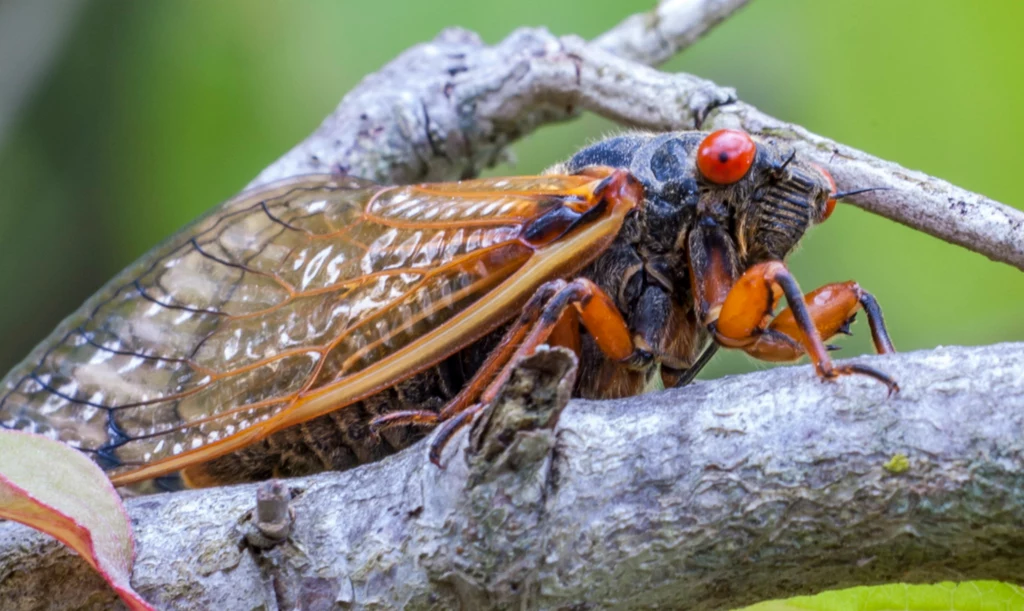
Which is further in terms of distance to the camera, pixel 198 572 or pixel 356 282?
pixel 356 282

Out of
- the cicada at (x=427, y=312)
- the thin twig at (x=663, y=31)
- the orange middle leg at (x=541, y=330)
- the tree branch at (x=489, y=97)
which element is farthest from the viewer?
the thin twig at (x=663, y=31)

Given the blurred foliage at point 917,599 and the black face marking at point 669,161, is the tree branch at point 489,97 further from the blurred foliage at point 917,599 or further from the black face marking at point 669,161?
the blurred foliage at point 917,599

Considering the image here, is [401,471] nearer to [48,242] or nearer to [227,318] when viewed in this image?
[227,318]

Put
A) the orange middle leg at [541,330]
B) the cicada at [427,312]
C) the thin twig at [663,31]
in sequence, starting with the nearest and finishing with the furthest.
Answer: the orange middle leg at [541,330]
the cicada at [427,312]
the thin twig at [663,31]

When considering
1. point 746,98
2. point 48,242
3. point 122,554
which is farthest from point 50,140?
point 122,554

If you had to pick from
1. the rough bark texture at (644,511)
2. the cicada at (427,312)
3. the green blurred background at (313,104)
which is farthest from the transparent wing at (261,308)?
the green blurred background at (313,104)

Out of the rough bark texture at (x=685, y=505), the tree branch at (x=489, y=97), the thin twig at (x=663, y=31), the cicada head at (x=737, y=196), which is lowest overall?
the rough bark texture at (x=685, y=505)

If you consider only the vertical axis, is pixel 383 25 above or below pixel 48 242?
above
